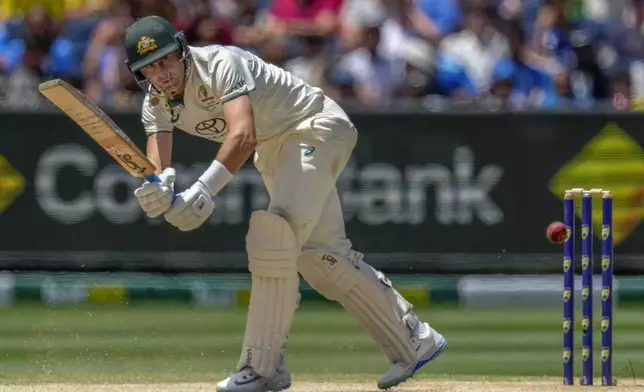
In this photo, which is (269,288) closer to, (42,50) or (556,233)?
(556,233)

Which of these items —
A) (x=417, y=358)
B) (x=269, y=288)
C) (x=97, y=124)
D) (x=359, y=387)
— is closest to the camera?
(x=97, y=124)

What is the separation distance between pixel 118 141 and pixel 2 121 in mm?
4589

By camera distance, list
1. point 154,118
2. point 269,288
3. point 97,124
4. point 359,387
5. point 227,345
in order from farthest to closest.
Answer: point 227,345 → point 359,387 → point 154,118 → point 269,288 → point 97,124

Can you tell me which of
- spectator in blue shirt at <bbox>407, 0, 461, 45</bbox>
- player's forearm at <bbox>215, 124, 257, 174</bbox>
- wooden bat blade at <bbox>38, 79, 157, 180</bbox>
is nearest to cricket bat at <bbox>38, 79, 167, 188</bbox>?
wooden bat blade at <bbox>38, 79, 157, 180</bbox>

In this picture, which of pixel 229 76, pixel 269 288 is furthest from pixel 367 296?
pixel 229 76

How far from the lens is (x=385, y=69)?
9.66 m

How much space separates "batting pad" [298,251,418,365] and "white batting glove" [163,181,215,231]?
602 mm

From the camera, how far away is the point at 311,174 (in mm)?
4812

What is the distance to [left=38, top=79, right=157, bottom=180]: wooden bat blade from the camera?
4211 millimetres

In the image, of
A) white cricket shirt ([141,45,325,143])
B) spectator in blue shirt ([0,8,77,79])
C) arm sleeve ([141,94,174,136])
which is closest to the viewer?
white cricket shirt ([141,45,325,143])

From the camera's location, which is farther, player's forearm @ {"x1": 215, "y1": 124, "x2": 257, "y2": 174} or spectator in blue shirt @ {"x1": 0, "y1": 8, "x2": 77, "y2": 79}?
spectator in blue shirt @ {"x1": 0, "y1": 8, "x2": 77, "y2": 79}

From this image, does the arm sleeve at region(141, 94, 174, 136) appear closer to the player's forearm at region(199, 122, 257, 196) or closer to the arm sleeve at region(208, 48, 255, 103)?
the arm sleeve at region(208, 48, 255, 103)

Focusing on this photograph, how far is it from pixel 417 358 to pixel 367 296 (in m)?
0.31

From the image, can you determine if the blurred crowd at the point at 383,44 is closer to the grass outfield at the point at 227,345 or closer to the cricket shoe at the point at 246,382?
the grass outfield at the point at 227,345
